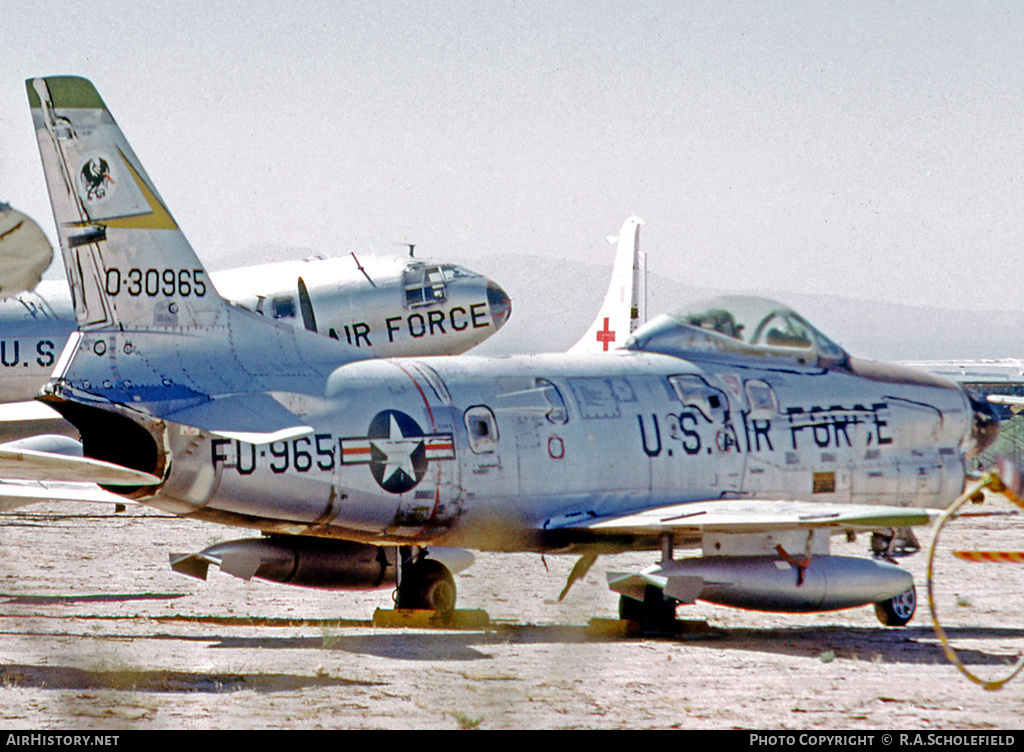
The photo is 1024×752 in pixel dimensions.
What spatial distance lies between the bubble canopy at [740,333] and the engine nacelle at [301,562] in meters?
3.89

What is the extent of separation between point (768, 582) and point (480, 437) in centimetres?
320

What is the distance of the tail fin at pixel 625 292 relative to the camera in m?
31.1

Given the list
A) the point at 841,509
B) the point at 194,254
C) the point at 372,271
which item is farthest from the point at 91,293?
the point at 372,271

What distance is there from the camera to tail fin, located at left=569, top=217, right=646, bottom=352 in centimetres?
3109

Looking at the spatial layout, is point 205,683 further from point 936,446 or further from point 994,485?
point 936,446

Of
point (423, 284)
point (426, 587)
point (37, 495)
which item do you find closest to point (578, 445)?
point (426, 587)

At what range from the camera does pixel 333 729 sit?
25.5 ft

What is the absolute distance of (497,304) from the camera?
24.8m

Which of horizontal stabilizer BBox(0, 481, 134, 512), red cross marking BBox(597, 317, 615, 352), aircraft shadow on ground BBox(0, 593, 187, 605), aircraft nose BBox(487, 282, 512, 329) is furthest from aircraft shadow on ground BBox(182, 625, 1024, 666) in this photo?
red cross marking BBox(597, 317, 615, 352)

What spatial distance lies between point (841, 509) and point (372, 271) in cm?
1230

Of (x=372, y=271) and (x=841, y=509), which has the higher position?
(x=372, y=271)

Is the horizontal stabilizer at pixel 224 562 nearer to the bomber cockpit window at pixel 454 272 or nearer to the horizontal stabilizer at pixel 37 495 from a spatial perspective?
the horizontal stabilizer at pixel 37 495

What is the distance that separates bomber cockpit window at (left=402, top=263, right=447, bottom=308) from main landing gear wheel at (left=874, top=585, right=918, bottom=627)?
1103 centimetres

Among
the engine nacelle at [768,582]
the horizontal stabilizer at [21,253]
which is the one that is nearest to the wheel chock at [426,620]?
the engine nacelle at [768,582]
